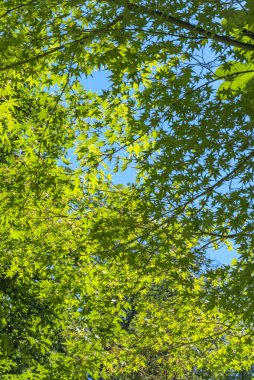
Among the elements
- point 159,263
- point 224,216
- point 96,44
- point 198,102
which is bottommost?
point 159,263

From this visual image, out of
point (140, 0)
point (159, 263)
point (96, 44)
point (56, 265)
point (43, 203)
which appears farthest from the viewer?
point (56, 265)

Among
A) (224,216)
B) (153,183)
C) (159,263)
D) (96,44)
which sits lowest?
(159,263)

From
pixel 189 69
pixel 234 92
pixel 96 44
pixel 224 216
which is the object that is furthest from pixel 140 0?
pixel 224 216

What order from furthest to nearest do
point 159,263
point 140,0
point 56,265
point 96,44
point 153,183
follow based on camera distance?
point 56,265 → point 96,44 → point 153,183 → point 159,263 → point 140,0

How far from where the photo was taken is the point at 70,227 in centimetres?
833

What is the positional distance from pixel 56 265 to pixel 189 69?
14.6 feet

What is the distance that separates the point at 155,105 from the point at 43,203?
2997mm

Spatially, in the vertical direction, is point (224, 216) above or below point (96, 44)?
below

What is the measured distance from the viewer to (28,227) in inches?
325

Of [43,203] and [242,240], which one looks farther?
[43,203]

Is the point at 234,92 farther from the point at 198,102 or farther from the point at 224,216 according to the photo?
the point at 224,216

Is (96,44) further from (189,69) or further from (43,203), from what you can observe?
(43,203)

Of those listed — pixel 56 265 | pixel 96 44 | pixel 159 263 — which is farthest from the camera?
pixel 56 265

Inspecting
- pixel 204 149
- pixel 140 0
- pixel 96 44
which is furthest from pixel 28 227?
pixel 140 0
